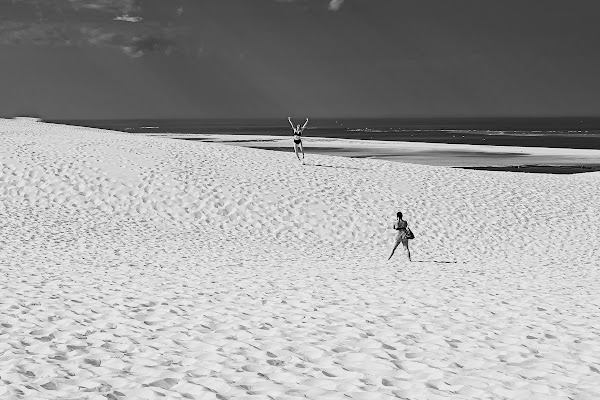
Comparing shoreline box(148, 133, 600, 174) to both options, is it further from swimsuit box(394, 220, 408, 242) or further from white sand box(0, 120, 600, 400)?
swimsuit box(394, 220, 408, 242)

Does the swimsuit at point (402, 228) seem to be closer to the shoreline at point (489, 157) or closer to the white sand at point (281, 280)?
the white sand at point (281, 280)

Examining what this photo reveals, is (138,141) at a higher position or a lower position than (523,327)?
higher

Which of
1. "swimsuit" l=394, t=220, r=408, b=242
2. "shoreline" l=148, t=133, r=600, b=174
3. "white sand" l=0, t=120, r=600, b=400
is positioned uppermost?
"shoreline" l=148, t=133, r=600, b=174

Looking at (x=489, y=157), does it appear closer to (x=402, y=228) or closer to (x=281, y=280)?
(x=402, y=228)

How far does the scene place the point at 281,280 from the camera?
1494cm

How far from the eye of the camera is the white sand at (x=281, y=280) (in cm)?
827

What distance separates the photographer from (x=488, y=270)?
58.3 ft

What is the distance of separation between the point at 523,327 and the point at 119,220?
15.7 metres

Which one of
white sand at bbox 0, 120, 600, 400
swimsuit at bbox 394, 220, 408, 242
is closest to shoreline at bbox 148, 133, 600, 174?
white sand at bbox 0, 120, 600, 400

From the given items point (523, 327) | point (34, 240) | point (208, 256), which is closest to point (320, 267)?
point (208, 256)

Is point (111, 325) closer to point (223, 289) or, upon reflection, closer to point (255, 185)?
point (223, 289)

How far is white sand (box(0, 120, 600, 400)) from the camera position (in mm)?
8266

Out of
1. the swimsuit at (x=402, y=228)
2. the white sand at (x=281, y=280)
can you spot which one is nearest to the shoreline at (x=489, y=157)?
the white sand at (x=281, y=280)

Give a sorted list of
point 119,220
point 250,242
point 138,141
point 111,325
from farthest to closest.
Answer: point 138,141 < point 119,220 < point 250,242 < point 111,325
